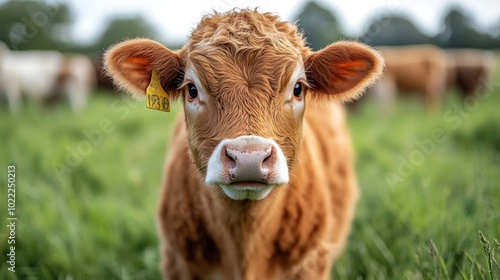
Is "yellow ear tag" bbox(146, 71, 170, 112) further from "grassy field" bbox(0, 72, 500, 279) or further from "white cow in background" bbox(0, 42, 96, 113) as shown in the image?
"white cow in background" bbox(0, 42, 96, 113)

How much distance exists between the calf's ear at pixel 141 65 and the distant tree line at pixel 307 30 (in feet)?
0.57

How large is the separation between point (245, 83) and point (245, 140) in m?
0.36

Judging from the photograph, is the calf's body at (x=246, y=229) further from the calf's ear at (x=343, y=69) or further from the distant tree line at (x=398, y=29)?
the distant tree line at (x=398, y=29)

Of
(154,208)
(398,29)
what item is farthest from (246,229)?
(398,29)

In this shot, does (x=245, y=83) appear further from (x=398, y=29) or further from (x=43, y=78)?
(x=43, y=78)

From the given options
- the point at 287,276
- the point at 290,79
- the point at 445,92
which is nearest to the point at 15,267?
the point at 287,276

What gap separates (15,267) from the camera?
10.3ft

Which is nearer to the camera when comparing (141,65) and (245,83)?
(245,83)

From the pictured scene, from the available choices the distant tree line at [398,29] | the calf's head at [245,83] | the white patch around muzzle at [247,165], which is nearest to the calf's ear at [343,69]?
the calf's head at [245,83]

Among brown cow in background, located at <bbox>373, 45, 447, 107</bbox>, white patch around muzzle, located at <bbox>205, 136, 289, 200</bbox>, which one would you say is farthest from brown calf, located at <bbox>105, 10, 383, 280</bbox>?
brown cow in background, located at <bbox>373, 45, 447, 107</bbox>

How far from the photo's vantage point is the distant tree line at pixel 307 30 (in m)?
4.64

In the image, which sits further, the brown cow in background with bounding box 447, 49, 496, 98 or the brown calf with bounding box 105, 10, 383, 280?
the brown cow in background with bounding box 447, 49, 496, 98

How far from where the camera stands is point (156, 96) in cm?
239

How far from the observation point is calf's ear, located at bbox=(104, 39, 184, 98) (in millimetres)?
2326
